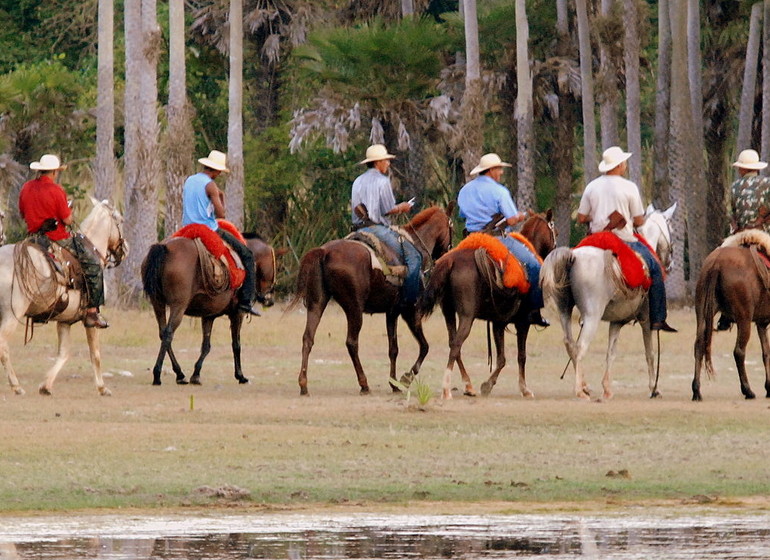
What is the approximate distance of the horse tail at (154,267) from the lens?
2083 centimetres

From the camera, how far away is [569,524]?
11.7 m

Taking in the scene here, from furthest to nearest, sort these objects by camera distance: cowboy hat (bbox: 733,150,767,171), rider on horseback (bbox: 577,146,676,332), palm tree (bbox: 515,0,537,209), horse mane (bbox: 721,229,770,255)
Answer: palm tree (bbox: 515,0,537,209), cowboy hat (bbox: 733,150,767,171), rider on horseback (bbox: 577,146,676,332), horse mane (bbox: 721,229,770,255)

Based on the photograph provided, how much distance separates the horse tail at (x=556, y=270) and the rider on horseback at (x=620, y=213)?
50 centimetres

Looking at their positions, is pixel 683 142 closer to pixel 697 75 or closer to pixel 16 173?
pixel 697 75

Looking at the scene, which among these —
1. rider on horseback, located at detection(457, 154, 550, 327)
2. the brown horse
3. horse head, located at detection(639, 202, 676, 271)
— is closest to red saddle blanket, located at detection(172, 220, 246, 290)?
the brown horse

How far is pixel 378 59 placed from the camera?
1578 inches

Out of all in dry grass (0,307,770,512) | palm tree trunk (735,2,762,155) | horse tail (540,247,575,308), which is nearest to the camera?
dry grass (0,307,770,512)

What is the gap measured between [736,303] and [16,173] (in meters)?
23.9

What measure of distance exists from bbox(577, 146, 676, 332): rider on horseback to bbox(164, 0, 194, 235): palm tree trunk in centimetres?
1585

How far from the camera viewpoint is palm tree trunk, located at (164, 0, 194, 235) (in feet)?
A: 113

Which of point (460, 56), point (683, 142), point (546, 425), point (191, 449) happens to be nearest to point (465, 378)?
point (546, 425)

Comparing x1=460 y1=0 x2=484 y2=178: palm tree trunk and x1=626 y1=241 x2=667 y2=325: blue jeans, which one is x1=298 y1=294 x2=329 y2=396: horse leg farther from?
x1=460 y1=0 x2=484 y2=178: palm tree trunk

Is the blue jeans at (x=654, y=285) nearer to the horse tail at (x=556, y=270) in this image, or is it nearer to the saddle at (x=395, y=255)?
the horse tail at (x=556, y=270)

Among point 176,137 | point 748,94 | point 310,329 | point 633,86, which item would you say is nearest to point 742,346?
point 310,329
